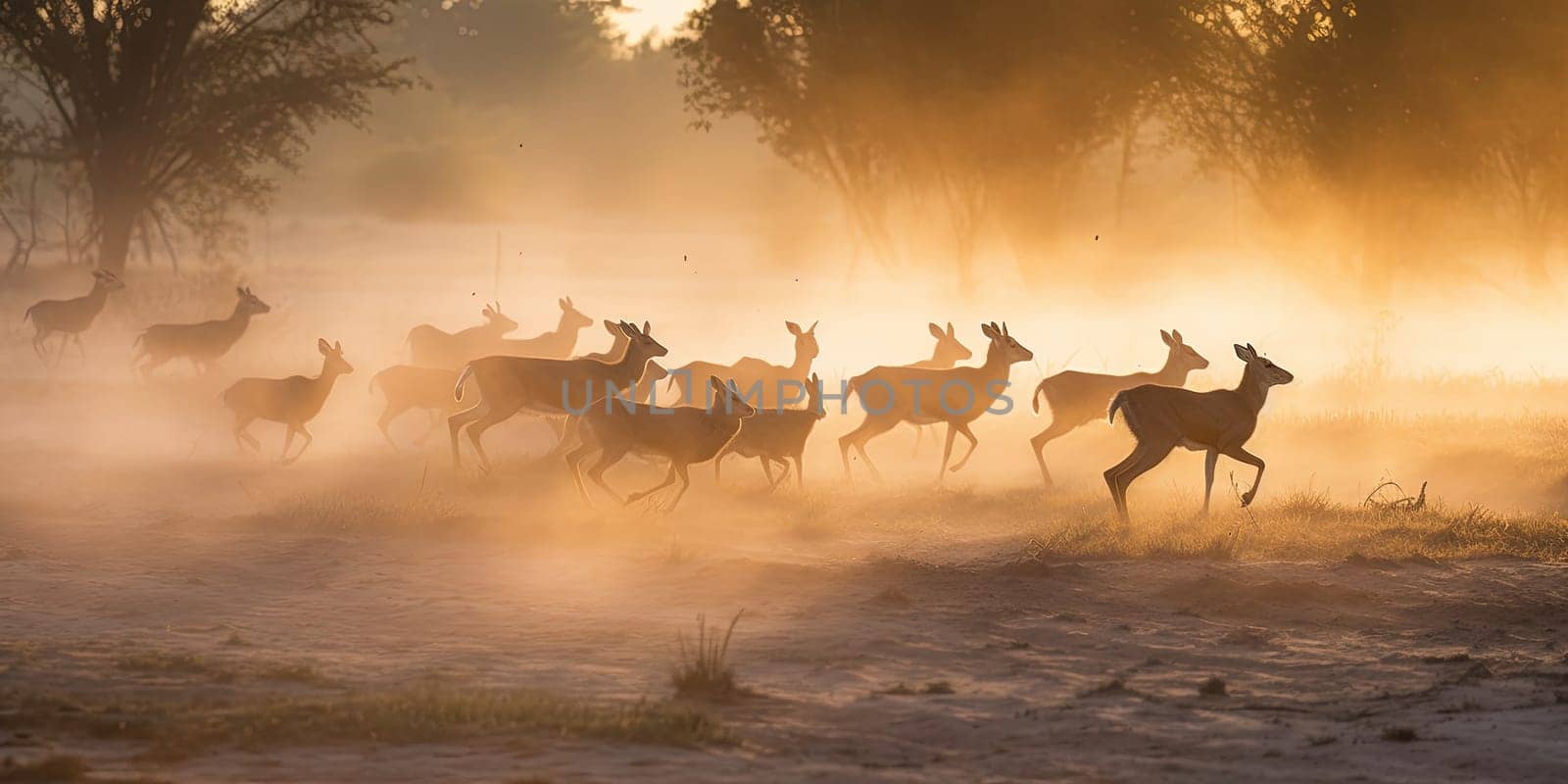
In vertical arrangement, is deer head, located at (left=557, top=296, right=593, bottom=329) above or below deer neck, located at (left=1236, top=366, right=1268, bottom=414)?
above

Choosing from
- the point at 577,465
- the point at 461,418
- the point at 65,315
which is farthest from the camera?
the point at 65,315

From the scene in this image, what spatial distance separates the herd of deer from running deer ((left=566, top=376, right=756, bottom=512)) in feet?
0.04

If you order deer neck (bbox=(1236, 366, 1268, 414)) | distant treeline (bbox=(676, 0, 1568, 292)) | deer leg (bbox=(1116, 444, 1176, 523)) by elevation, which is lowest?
deer leg (bbox=(1116, 444, 1176, 523))

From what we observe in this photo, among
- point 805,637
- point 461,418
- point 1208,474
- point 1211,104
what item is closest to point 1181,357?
point 1208,474

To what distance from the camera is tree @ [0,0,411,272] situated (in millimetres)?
33562

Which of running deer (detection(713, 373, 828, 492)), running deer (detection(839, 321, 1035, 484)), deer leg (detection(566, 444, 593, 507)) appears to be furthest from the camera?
running deer (detection(839, 321, 1035, 484))

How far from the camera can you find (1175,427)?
15289 millimetres

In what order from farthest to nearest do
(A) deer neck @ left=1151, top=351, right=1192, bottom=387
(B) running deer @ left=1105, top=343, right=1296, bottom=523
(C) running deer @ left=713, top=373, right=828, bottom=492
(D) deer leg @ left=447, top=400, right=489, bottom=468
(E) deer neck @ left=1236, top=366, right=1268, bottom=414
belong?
1. (A) deer neck @ left=1151, top=351, right=1192, bottom=387
2. (D) deer leg @ left=447, top=400, right=489, bottom=468
3. (C) running deer @ left=713, top=373, right=828, bottom=492
4. (E) deer neck @ left=1236, top=366, right=1268, bottom=414
5. (B) running deer @ left=1105, top=343, right=1296, bottom=523

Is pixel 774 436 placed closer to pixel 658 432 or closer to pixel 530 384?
pixel 658 432

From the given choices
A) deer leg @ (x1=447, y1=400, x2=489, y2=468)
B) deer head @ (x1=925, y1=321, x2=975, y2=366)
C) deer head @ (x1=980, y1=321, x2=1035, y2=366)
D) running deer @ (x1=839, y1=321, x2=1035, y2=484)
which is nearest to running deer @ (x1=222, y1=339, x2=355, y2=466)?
deer leg @ (x1=447, y1=400, x2=489, y2=468)

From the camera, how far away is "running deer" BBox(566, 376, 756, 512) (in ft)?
53.0

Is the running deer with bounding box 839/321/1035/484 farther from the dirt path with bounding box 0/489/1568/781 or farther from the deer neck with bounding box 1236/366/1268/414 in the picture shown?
the dirt path with bounding box 0/489/1568/781

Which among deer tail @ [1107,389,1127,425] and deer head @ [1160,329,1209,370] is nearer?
deer tail @ [1107,389,1127,425]

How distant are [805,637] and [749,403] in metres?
8.11
